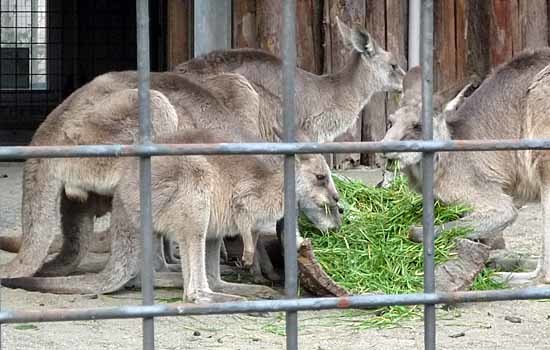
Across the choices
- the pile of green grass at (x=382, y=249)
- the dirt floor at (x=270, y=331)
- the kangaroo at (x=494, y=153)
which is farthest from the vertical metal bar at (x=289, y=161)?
the kangaroo at (x=494, y=153)

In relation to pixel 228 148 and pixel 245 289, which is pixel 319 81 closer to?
pixel 245 289

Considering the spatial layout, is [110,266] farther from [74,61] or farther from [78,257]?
[74,61]

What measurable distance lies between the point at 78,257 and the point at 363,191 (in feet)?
5.49

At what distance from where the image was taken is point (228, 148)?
279 centimetres

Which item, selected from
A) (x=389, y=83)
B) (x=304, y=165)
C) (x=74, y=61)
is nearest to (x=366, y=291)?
(x=304, y=165)

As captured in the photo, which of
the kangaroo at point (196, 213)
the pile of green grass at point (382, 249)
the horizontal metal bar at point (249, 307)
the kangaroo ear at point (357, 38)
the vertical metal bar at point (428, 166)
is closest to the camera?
the horizontal metal bar at point (249, 307)

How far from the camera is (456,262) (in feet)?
18.9

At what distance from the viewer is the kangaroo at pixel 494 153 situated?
20.4ft

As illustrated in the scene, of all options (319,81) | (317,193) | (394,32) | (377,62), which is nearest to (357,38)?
(377,62)

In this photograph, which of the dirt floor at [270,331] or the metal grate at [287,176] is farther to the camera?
the dirt floor at [270,331]

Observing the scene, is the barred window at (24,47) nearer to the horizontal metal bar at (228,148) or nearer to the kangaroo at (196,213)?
the kangaroo at (196,213)

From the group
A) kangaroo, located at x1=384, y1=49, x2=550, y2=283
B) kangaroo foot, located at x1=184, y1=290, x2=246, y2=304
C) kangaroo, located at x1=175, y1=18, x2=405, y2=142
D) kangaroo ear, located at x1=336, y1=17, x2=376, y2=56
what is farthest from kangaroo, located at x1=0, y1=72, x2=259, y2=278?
kangaroo ear, located at x1=336, y1=17, x2=376, y2=56

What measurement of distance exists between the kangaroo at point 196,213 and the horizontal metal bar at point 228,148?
2823 mm

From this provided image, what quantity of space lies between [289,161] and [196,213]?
2.84 metres
